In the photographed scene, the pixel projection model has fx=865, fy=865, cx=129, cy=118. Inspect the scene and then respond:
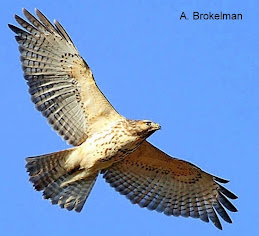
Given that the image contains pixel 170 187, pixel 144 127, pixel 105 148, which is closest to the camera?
pixel 144 127

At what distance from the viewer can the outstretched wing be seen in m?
16.4

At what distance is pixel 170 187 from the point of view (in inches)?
695

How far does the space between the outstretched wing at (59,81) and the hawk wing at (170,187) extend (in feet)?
4.21

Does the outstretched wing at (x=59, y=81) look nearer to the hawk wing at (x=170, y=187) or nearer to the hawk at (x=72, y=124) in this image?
the hawk at (x=72, y=124)

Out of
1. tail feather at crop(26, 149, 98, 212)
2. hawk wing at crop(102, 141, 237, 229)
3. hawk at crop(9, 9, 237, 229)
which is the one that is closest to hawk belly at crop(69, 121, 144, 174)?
hawk at crop(9, 9, 237, 229)

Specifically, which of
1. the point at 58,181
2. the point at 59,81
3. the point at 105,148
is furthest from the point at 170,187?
the point at 59,81

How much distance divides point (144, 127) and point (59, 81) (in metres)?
2.04

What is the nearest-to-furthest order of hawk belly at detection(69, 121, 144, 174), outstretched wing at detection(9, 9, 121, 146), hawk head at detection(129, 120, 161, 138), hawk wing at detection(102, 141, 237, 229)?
1. hawk head at detection(129, 120, 161, 138)
2. hawk belly at detection(69, 121, 144, 174)
3. outstretched wing at detection(9, 9, 121, 146)
4. hawk wing at detection(102, 141, 237, 229)

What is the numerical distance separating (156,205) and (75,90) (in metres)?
2.97

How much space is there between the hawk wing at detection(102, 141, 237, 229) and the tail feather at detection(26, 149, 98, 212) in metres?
0.68

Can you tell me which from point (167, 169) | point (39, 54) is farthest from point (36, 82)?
point (167, 169)

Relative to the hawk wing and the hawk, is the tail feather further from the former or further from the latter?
the hawk wing

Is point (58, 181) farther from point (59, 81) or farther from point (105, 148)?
point (59, 81)

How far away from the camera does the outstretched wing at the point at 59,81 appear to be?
16406 millimetres
